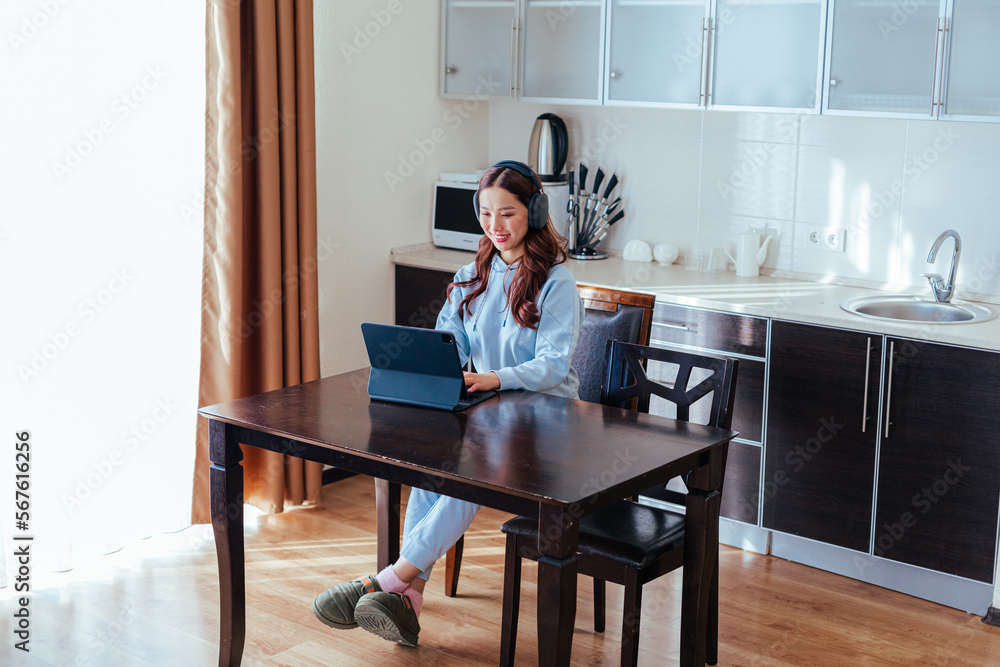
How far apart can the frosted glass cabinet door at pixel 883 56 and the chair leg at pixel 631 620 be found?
1741 mm

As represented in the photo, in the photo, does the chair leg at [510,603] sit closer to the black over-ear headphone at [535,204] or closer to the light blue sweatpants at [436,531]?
the light blue sweatpants at [436,531]

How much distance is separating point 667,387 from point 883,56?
1.32 meters

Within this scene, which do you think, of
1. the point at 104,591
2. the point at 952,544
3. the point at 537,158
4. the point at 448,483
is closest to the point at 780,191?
the point at 537,158

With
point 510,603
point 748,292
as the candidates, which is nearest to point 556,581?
point 510,603

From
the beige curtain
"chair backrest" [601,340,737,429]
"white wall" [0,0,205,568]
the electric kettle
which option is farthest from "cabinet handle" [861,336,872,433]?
"white wall" [0,0,205,568]

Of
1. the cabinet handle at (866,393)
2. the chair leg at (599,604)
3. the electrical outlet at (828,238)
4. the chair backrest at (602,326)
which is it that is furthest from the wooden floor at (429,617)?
the electrical outlet at (828,238)

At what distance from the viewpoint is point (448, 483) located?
207cm

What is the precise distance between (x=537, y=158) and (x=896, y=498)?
6.26 feet

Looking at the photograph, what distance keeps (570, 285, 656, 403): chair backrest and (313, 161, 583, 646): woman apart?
0.44 ft

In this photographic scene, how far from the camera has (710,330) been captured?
3.37 m

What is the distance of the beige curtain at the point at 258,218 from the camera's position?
3.34 meters

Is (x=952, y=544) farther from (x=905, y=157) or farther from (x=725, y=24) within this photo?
(x=725, y=24)

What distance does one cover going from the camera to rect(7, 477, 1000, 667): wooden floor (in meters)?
2.72

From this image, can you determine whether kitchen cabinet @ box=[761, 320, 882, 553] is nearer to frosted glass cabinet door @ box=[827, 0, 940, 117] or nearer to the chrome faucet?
the chrome faucet
